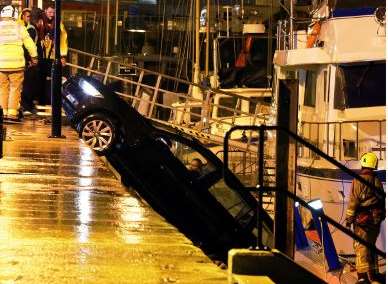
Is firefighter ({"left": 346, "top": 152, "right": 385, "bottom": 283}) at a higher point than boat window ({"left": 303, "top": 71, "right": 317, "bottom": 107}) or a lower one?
lower

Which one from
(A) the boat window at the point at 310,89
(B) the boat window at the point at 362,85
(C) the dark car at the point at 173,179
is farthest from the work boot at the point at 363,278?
(A) the boat window at the point at 310,89

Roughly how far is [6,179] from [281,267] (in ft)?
14.0

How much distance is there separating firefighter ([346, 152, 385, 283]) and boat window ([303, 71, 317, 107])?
527 centimetres

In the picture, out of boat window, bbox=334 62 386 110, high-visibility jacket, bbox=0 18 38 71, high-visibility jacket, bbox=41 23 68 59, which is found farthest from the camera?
high-visibility jacket, bbox=41 23 68 59

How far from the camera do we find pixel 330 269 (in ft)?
44.4

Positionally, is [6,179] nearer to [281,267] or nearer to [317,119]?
[281,267]

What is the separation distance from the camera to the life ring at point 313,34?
54.9 ft

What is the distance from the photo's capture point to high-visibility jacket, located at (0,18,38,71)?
593 inches

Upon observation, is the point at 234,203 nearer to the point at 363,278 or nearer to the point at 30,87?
the point at 363,278

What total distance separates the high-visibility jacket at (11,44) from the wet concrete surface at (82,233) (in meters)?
3.85

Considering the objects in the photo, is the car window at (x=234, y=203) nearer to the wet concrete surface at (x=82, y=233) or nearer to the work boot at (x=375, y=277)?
the work boot at (x=375, y=277)

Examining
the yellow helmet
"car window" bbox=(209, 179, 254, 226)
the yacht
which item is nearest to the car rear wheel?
"car window" bbox=(209, 179, 254, 226)

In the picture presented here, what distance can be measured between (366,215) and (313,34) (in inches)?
228

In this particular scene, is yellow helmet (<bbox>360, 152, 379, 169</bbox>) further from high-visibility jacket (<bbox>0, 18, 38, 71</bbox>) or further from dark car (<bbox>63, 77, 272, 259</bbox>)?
high-visibility jacket (<bbox>0, 18, 38, 71</bbox>)
